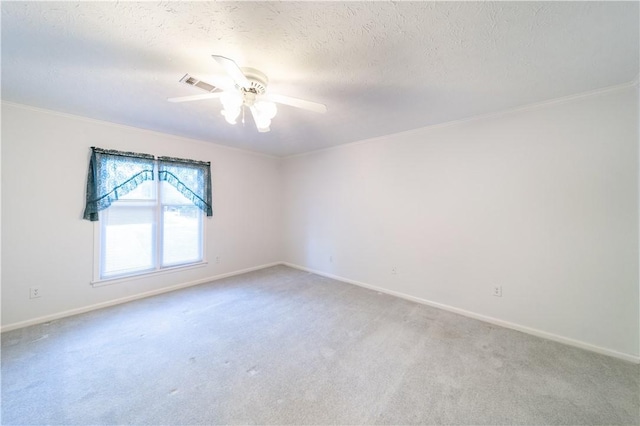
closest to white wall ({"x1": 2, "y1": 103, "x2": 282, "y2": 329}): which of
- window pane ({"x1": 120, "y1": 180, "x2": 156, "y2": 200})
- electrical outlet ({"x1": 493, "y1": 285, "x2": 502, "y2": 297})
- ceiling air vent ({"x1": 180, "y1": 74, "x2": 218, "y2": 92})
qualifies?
window pane ({"x1": 120, "y1": 180, "x2": 156, "y2": 200})

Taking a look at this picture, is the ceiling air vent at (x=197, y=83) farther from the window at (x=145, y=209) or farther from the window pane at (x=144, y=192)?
the window pane at (x=144, y=192)

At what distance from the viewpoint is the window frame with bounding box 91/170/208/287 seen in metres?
2.94

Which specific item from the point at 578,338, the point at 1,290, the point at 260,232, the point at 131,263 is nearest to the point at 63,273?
the point at 1,290

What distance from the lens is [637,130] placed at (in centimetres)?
199

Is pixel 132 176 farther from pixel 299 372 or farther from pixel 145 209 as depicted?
pixel 299 372

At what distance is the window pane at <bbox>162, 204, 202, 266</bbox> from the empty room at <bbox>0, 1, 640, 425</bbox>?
3 cm

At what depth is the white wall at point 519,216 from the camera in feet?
6.75

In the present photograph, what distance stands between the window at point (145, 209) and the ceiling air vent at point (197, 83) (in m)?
1.79

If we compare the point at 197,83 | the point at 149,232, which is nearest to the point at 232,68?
the point at 197,83

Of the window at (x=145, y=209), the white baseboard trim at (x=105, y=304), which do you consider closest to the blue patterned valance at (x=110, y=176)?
the window at (x=145, y=209)

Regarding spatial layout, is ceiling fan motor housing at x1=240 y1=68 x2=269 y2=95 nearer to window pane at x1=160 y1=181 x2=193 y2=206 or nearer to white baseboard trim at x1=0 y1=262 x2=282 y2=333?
window pane at x1=160 y1=181 x2=193 y2=206

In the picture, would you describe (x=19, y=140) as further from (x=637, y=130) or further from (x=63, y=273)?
(x=637, y=130)

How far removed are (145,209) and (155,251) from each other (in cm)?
62

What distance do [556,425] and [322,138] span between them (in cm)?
352
